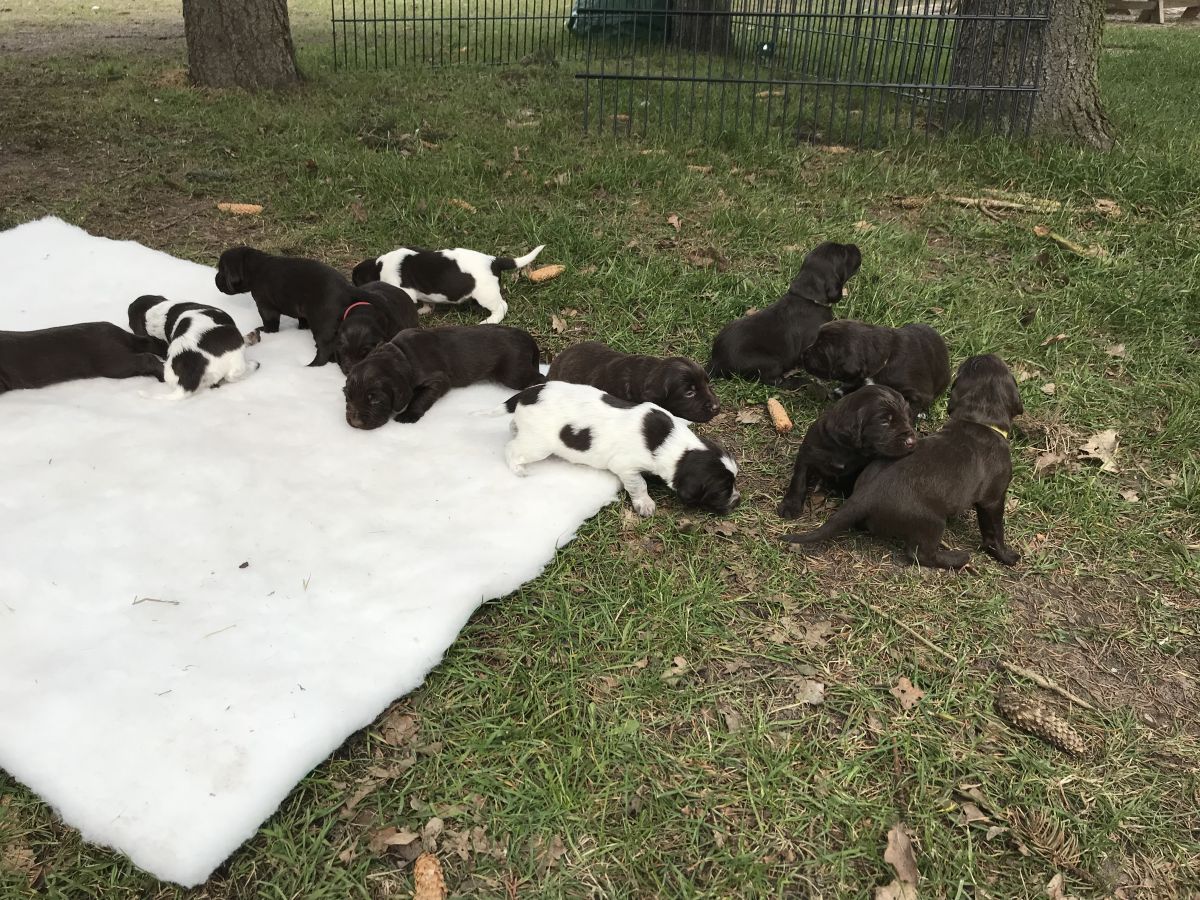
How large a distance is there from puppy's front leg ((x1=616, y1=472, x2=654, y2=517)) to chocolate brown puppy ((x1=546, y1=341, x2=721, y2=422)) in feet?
1.93

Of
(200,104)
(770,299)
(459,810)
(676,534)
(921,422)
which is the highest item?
(200,104)

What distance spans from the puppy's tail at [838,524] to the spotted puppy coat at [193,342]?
336 cm

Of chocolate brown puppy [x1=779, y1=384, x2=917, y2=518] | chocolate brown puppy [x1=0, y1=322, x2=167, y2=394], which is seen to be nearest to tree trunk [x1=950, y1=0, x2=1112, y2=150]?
chocolate brown puppy [x1=779, y1=384, x2=917, y2=518]

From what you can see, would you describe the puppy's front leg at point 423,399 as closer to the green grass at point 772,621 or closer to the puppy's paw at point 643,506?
the green grass at point 772,621

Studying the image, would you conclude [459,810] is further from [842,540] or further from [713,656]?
[842,540]

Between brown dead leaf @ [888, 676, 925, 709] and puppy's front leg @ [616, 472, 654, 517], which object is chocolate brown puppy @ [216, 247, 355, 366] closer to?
puppy's front leg @ [616, 472, 654, 517]

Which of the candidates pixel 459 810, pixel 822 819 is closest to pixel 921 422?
pixel 822 819

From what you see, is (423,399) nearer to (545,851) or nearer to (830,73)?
(545,851)

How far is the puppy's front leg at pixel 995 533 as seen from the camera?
12.3 ft

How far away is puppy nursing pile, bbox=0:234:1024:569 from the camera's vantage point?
3.69m

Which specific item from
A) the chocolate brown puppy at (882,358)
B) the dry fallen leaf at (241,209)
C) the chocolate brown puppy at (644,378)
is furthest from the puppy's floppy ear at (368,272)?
the chocolate brown puppy at (882,358)

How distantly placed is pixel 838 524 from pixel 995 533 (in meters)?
0.79

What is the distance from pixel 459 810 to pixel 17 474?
2773 millimetres

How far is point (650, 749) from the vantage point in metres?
2.89
